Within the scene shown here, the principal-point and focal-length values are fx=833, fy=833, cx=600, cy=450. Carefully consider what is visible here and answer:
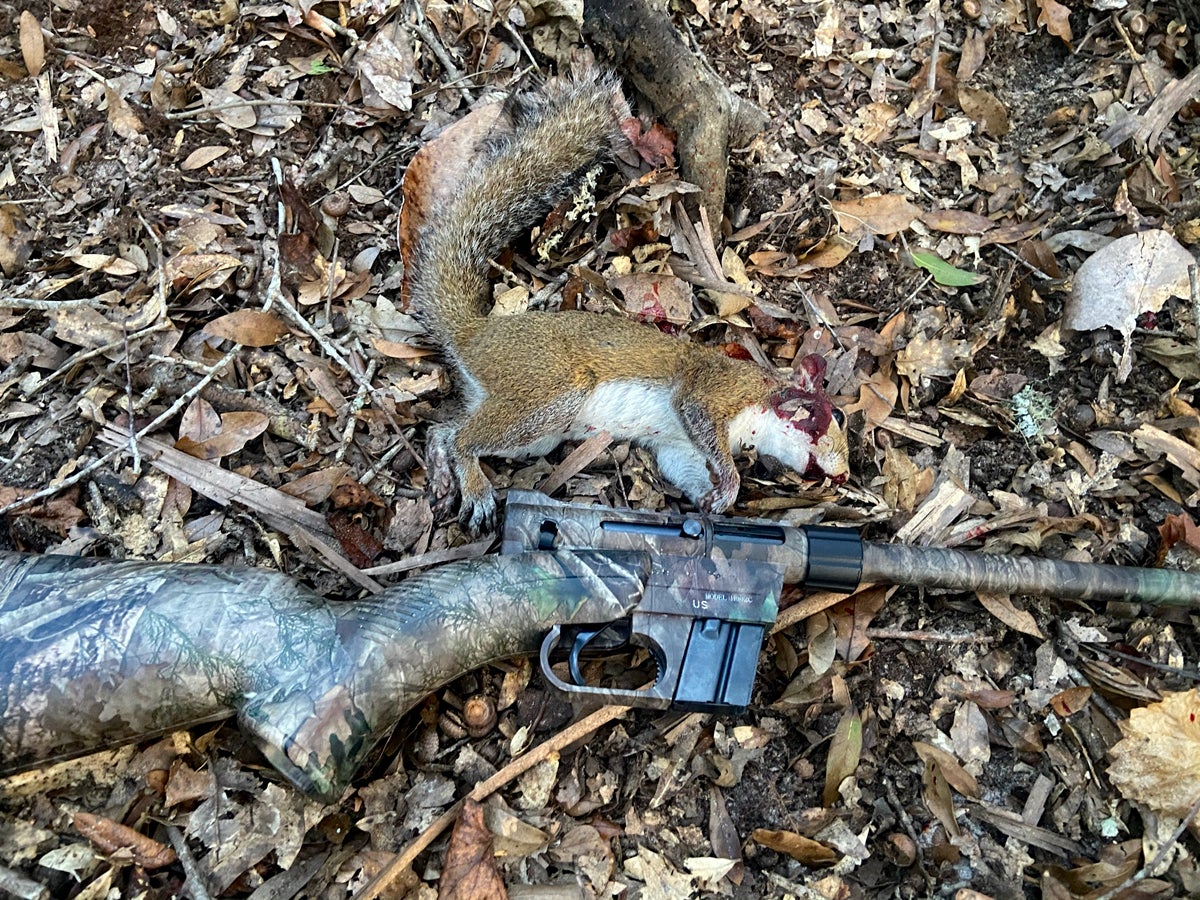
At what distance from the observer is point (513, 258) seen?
409 centimetres

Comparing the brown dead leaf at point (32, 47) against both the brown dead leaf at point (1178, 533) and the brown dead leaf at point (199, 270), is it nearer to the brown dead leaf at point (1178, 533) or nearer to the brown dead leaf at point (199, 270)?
the brown dead leaf at point (199, 270)

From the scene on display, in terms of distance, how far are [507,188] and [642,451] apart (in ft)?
4.50

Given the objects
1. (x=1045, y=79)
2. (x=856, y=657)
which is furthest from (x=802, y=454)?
(x=1045, y=79)

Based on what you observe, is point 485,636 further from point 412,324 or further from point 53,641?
point 412,324

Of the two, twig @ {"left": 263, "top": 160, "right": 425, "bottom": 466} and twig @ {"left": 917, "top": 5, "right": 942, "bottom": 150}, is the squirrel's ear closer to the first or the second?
twig @ {"left": 917, "top": 5, "right": 942, "bottom": 150}

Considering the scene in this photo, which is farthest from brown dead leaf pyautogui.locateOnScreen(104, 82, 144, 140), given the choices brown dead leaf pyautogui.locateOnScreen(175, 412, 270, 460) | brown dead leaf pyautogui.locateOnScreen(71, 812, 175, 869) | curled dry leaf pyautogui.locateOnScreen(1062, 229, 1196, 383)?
curled dry leaf pyautogui.locateOnScreen(1062, 229, 1196, 383)

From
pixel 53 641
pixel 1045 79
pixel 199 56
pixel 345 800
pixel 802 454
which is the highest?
pixel 199 56

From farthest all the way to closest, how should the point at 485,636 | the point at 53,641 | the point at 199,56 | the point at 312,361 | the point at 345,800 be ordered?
the point at 199,56 → the point at 312,361 → the point at 345,800 → the point at 485,636 → the point at 53,641

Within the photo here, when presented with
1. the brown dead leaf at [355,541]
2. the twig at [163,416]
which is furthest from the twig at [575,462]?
the twig at [163,416]

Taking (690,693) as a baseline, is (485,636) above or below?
above

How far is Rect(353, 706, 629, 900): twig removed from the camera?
280 centimetres

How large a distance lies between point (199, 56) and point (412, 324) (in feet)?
5.80

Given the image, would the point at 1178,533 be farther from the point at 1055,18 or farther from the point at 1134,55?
the point at 1055,18

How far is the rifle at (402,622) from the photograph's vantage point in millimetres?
2424
